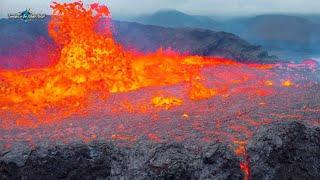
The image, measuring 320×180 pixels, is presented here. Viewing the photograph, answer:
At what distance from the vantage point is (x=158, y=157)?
9.95 meters

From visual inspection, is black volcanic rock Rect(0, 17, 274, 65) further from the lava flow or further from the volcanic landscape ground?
the volcanic landscape ground

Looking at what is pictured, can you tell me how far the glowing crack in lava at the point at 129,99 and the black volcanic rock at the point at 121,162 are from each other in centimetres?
58

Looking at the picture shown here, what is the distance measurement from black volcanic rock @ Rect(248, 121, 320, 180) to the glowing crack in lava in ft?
1.06

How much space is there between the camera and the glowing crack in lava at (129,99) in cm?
1186

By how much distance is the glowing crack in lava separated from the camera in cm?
1186

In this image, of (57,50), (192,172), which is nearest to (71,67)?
(192,172)

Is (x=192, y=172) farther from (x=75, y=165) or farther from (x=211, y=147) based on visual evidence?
(x=75, y=165)

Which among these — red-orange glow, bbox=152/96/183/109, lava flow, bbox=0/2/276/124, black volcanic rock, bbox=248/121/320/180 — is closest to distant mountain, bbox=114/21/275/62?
lava flow, bbox=0/2/276/124

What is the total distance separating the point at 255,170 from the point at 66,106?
7.65 metres

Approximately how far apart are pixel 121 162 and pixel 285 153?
386cm

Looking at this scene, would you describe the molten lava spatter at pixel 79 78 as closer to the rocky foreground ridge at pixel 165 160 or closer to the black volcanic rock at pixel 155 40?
the rocky foreground ridge at pixel 165 160

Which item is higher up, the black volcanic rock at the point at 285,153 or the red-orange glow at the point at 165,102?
the red-orange glow at the point at 165,102

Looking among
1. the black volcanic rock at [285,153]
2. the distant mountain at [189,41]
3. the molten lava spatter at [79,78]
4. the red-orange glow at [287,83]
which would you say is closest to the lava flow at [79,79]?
the molten lava spatter at [79,78]

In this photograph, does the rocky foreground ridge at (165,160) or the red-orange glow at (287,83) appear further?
the red-orange glow at (287,83)
